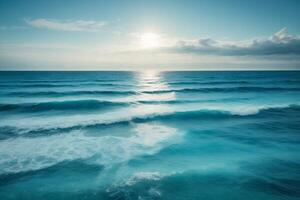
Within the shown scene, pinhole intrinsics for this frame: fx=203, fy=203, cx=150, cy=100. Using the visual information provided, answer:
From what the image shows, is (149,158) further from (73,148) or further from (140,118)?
(140,118)

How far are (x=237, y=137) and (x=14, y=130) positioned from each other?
40.7 feet

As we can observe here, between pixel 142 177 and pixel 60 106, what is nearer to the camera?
pixel 142 177

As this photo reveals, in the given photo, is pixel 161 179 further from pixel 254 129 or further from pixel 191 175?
pixel 254 129

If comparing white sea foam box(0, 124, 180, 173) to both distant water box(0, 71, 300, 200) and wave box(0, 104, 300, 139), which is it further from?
wave box(0, 104, 300, 139)

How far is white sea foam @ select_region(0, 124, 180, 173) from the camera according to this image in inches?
302

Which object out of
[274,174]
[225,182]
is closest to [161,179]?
[225,182]

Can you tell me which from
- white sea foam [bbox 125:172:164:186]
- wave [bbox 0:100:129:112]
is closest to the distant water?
white sea foam [bbox 125:172:164:186]

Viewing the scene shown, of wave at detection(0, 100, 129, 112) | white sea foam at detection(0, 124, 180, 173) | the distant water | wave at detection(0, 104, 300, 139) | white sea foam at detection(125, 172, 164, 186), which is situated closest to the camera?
the distant water

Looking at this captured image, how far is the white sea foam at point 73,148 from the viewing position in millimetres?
7664

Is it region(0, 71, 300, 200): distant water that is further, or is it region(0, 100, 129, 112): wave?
region(0, 100, 129, 112): wave

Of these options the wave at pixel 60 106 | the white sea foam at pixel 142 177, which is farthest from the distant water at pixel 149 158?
the wave at pixel 60 106

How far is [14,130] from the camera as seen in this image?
455 inches

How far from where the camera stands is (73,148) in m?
9.03

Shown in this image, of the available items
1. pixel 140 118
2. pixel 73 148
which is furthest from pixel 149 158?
pixel 140 118
